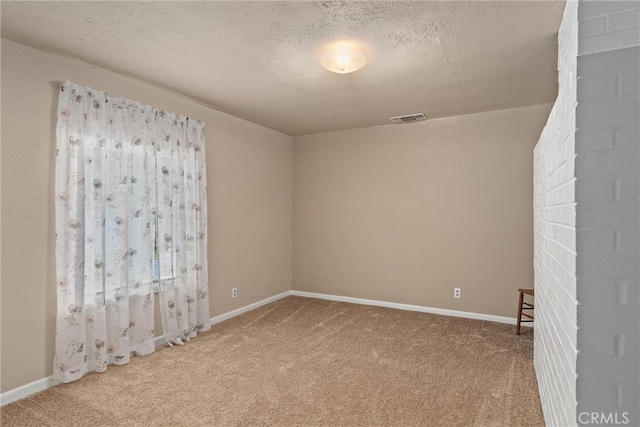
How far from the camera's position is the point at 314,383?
2.76 metres

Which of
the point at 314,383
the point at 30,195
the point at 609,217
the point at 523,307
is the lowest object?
the point at 314,383

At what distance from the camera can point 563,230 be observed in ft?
5.16

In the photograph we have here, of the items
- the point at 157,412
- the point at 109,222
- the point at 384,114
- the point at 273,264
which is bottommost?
the point at 157,412

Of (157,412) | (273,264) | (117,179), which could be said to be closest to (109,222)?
(117,179)

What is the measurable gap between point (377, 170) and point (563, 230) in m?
3.54

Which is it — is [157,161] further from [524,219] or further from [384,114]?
[524,219]

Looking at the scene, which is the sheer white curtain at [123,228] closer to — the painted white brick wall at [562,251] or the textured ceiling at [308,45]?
the textured ceiling at [308,45]

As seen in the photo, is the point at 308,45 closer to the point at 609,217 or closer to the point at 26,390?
the point at 609,217

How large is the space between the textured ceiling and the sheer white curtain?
0.46m

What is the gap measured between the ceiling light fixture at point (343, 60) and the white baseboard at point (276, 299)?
9.63 feet

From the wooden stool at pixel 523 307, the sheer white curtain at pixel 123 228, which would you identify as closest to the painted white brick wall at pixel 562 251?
the wooden stool at pixel 523 307

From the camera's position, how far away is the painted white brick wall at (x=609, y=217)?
1.21m

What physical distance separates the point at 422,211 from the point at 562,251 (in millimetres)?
3154

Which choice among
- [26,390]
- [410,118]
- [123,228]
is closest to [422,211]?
[410,118]
